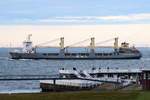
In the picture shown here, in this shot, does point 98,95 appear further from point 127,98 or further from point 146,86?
point 146,86

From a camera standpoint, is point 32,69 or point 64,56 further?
point 64,56

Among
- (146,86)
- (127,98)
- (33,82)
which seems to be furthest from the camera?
(33,82)

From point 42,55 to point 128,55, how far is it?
1274 inches

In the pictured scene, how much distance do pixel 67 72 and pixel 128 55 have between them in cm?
13118

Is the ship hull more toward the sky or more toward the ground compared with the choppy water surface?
more toward the sky

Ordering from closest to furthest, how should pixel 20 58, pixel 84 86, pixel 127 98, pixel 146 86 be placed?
pixel 127 98 < pixel 146 86 < pixel 84 86 < pixel 20 58

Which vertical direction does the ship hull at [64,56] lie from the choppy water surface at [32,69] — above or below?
above

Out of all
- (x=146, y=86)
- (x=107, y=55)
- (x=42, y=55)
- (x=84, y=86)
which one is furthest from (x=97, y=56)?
(x=146, y=86)

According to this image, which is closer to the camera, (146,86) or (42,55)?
(146,86)

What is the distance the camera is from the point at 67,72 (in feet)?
210

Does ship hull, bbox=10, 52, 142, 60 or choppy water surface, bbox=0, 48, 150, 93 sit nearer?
choppy water surface, bbox=0, 48, 150, 93

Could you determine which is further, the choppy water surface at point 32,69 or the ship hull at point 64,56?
the ship hull at point 64,56

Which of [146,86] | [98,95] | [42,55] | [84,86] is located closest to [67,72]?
[84,86]

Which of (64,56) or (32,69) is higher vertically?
(64,56)
